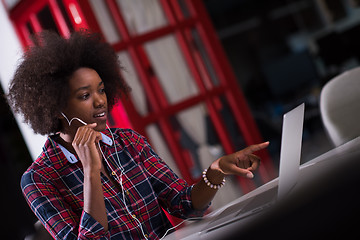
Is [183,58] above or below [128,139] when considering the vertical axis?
above

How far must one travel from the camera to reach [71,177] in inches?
55.9

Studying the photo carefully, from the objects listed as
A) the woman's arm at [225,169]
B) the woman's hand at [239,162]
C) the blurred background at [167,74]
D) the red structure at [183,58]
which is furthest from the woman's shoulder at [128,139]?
the red structure at [183,58]

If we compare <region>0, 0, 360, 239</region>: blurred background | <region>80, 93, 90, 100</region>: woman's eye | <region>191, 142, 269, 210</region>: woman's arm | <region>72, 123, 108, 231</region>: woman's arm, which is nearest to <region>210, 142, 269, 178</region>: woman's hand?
<region>191, 142, 269, 210</region>: woman's arm

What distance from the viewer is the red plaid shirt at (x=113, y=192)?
1282 mm

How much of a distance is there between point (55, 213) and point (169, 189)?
1.42 ft

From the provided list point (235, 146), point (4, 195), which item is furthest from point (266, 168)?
point (4, 195)

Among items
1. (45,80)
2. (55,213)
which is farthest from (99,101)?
(55,213)

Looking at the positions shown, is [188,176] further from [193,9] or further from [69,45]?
[69,45]

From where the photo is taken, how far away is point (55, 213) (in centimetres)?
128

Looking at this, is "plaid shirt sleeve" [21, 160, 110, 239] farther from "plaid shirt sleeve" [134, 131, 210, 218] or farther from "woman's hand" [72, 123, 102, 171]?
"plaid shirt sleeve" [134, 131, 210, 218]

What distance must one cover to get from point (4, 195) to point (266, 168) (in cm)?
262

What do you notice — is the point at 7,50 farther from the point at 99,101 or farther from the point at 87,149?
the point at 87,149

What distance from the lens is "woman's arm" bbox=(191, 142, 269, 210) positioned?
46.2 inches

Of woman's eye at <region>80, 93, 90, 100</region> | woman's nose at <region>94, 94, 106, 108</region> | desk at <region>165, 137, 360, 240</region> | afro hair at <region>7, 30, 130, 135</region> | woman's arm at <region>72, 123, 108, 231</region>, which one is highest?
afro hair at <region>7, 30, 130, 135</region>
